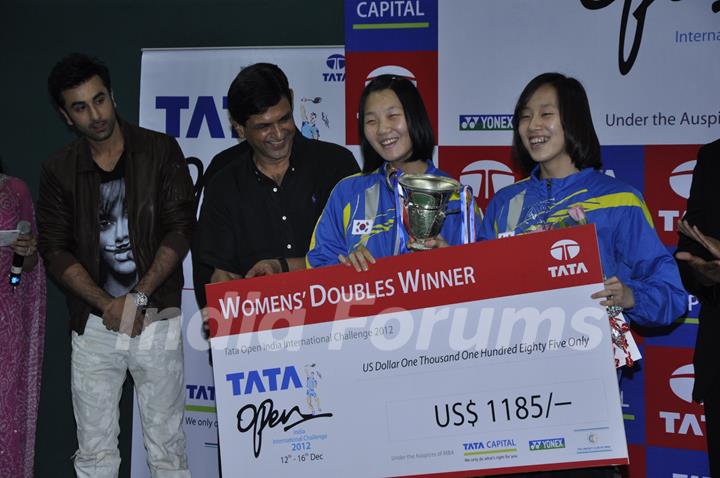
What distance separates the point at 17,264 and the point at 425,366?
2091 mm

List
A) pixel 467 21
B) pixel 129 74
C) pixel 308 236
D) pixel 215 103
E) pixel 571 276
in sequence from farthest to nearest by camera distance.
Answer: pixel 129 74, pixel 215 103, pixel 467 21, pixel 308 236, pixel 571 276

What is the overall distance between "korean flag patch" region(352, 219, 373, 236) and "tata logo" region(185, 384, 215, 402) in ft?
6.09

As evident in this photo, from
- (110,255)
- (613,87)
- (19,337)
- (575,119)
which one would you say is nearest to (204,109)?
(110,255)

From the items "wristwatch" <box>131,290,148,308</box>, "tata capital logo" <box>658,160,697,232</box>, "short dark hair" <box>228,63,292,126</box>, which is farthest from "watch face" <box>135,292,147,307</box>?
"tata capital logo" <box>658,160,697,232</box>

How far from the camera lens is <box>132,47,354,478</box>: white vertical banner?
4023 mm

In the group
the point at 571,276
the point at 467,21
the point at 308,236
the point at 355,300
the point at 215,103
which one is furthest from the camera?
the point at 215,103

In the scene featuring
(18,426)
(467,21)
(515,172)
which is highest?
(467,21)

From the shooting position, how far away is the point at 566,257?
2326 mm

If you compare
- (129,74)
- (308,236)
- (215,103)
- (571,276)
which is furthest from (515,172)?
(129,74)

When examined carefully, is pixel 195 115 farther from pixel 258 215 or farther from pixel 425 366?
pixel 425 366

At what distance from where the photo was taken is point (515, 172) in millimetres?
3488

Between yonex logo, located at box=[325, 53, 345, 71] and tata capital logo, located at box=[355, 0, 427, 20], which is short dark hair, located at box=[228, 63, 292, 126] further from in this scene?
yonex logo, located at box=[325, 53, 345, 71]

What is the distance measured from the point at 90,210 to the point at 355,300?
1.53 meters

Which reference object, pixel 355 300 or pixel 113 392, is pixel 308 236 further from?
pixel 113 392
